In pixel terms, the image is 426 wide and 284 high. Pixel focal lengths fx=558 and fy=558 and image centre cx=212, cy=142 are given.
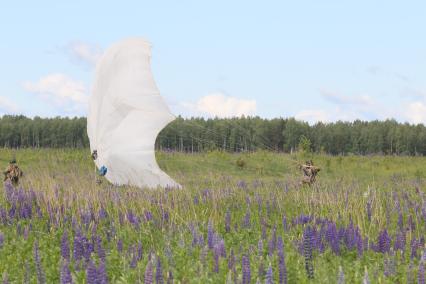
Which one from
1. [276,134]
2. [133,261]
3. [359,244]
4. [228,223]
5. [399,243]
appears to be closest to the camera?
[133,261]

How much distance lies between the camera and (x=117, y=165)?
16.9 meters

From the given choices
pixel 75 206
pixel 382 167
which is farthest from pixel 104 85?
pixel 382 167

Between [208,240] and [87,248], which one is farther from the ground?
[208,240]

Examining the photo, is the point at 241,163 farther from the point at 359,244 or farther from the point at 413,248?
the point at 413,248

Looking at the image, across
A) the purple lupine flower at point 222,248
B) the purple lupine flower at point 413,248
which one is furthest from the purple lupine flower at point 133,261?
the purple lupine flower at point 413,248

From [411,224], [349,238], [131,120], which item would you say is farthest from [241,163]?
[349,238]

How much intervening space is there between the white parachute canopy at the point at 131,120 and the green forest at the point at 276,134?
4389 cm

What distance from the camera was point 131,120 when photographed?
16531 mm

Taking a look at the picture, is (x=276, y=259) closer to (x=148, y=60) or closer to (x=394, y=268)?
(x=394, y=268)

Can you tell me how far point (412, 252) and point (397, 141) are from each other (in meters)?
63.4

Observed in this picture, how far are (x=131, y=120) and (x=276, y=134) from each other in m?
58.7

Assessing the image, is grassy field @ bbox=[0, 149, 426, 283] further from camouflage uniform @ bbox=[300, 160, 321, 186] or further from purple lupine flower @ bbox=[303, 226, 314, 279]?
camouflage uniform @ bbox=[300, 160, 321, 186]

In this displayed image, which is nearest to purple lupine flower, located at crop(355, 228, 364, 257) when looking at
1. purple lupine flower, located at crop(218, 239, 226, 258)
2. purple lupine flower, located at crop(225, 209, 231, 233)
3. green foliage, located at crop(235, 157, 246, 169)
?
purple lupine flower, located at crop(218, 239, 226, 258)

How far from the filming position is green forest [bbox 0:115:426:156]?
221 ft
